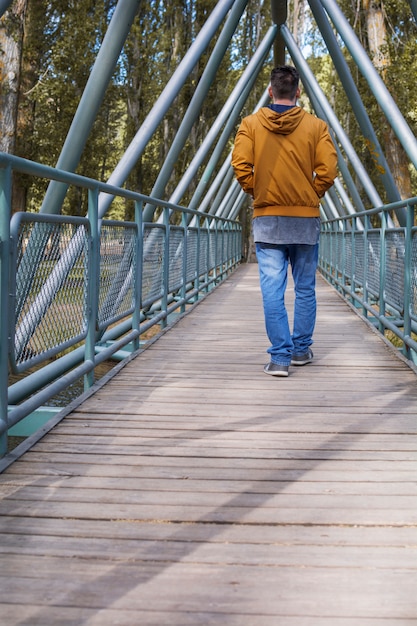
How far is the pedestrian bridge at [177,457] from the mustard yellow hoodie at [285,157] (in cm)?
74

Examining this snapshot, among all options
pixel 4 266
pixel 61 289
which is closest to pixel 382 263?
pixel 61 289

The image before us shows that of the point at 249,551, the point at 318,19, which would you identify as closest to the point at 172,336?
the point at 249,551

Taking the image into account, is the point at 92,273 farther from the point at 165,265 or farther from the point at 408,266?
the point at 165,265

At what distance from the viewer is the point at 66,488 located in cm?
299

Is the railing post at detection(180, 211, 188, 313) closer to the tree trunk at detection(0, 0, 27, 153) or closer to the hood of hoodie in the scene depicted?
the tree trunk at detection(0, 0, 27, 153)

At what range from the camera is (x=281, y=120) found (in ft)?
17.2

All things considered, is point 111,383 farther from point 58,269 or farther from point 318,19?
point 318,19

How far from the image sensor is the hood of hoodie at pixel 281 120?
5234mm

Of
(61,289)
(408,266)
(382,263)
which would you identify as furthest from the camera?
(382,263)

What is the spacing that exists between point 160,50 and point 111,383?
66.3 ft

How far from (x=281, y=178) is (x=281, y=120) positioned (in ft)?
1.15

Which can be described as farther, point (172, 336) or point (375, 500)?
point (172, 336)

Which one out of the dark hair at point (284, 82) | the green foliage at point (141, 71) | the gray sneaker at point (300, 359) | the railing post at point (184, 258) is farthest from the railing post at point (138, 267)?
the green foliage at point (141, 71)

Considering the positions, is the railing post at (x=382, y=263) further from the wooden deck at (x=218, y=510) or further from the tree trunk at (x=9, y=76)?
the tree trunk at (x=9, y=76)
